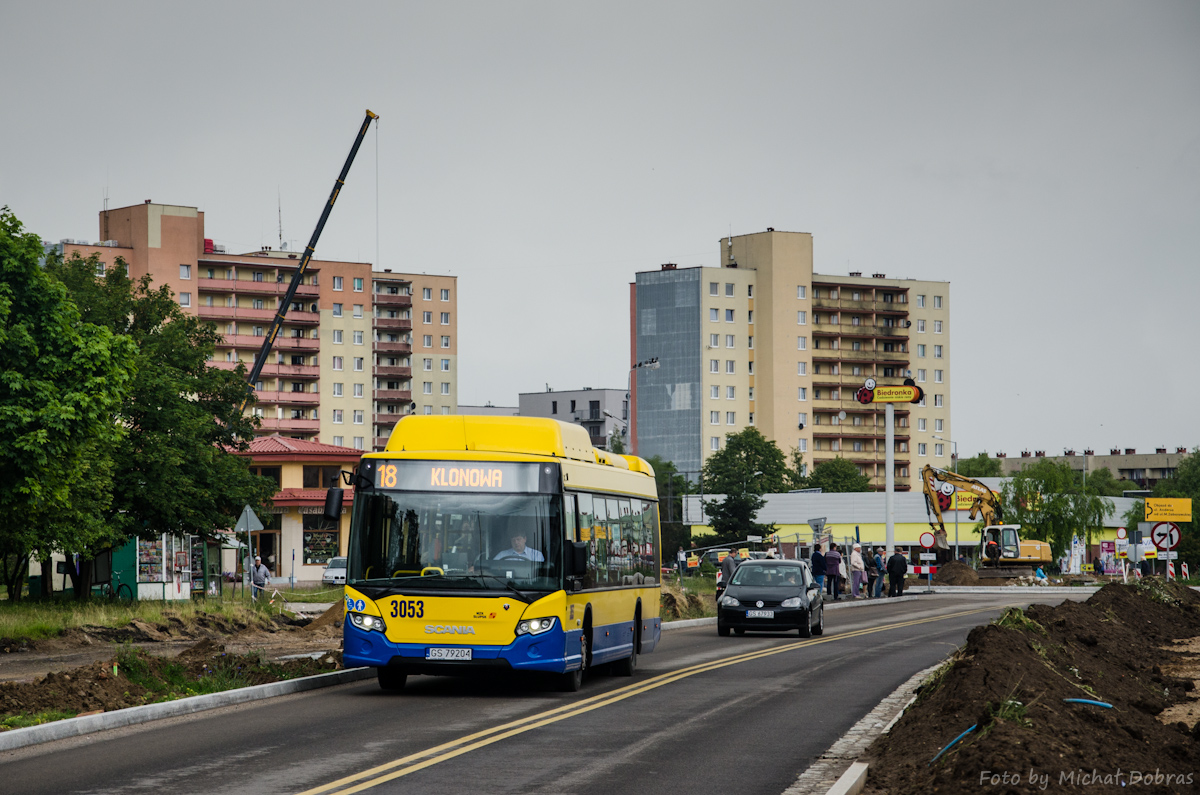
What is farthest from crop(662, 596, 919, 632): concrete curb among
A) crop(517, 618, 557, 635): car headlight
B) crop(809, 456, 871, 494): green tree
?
crop(809, 456, 871, 494): green tree

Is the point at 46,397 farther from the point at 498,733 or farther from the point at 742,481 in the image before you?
the point at 742,481

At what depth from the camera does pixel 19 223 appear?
35.3 m

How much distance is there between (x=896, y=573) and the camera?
52156 mm

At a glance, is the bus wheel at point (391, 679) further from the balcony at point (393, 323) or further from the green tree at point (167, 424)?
the balcony at point (393, 323)

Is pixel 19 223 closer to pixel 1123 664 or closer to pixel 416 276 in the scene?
pixel 1123 664

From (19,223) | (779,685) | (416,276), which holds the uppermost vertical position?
(416,276)

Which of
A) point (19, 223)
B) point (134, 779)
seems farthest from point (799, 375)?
point (134, 779)

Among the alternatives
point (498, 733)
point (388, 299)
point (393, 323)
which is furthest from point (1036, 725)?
point (388, 299)

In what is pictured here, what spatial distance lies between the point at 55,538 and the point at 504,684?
67.4 ft

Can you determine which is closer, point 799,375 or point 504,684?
point 504,684

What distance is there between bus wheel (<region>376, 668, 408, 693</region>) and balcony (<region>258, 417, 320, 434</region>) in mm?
108540

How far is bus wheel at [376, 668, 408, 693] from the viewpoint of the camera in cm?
1670

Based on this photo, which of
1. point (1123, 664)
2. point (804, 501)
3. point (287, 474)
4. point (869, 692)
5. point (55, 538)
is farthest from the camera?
point (804, 501)

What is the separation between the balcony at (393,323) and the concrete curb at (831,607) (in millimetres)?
86165
